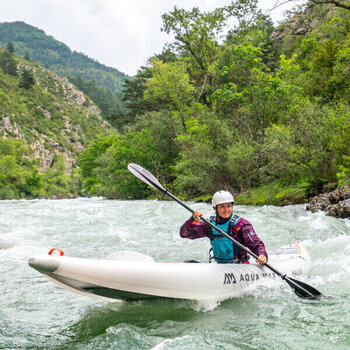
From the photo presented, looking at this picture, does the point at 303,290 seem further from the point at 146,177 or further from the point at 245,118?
the point at 245,118

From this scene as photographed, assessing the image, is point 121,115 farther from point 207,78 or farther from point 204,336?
point 204,336

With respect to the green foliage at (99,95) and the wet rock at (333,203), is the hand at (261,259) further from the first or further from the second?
the green foliage at (99,95)

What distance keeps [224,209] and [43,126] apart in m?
66.5

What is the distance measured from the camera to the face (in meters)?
4.12

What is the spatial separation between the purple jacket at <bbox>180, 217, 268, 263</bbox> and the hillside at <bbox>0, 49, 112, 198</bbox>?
3841 centimetres

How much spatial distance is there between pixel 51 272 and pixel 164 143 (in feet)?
64.1

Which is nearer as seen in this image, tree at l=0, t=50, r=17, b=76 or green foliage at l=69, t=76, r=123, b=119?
tree at l=0, t=50, r=17, b=76

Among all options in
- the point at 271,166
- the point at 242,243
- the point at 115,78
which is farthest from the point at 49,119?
the point at 115,78

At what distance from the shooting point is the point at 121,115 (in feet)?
96.4

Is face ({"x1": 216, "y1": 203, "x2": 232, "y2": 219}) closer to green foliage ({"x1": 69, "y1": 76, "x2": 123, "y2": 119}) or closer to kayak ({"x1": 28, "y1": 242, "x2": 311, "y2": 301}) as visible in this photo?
kayak ({"x1": 28, "y1": 242, "x2": 311, "y2": 301})

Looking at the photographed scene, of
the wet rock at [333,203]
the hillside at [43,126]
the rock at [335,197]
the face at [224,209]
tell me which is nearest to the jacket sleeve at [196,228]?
the face at [224,209]

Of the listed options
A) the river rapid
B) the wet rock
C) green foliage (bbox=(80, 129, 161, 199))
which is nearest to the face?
the river rapid

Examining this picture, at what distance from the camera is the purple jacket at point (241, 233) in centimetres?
408

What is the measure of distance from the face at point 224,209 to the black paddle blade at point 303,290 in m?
0.99
